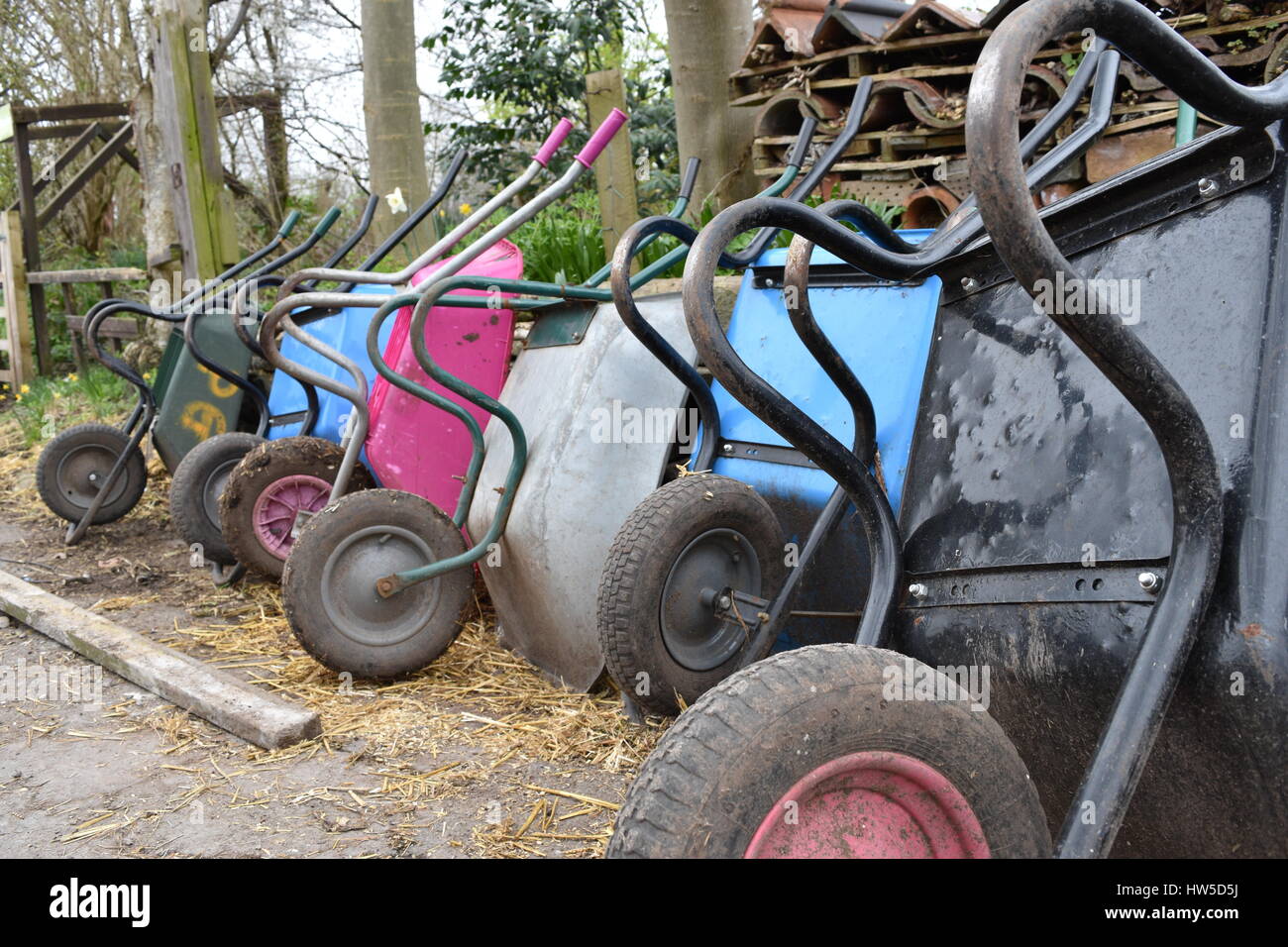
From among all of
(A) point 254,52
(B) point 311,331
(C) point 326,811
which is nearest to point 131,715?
(C) point 326,811

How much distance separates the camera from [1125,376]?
3.66ft

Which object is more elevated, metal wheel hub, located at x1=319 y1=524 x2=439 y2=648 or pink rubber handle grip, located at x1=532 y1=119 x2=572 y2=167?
pink rubber handle grip, located at x1=532 y1=119 x2=572 y2=167

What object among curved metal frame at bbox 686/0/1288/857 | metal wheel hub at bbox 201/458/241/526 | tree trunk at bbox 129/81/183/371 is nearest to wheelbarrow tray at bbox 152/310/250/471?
metal wheel hub at bbox 201/458/241/526

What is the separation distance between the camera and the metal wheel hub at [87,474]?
4.68m

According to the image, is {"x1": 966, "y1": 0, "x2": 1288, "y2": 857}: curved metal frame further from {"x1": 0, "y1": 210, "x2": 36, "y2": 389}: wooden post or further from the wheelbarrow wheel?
{"x1": 0, "y1": 210, "x2": 36, "y2": 389}: wooden post

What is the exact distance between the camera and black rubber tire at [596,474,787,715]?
2.12m

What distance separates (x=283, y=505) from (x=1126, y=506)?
2.97 meters

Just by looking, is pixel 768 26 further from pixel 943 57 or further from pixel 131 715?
pixel 131 715

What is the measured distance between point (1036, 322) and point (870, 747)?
762 millimetres

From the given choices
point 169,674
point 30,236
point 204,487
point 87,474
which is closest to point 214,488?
point 204,487

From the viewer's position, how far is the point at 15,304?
8.75m

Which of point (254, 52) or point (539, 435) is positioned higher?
point (254, 52)

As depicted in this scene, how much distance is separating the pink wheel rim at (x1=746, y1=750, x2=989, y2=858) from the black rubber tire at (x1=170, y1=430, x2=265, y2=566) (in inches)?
127

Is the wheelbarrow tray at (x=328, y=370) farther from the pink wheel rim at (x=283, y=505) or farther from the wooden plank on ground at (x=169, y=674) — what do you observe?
the wooden plank on ground at (x=169, y=674)
